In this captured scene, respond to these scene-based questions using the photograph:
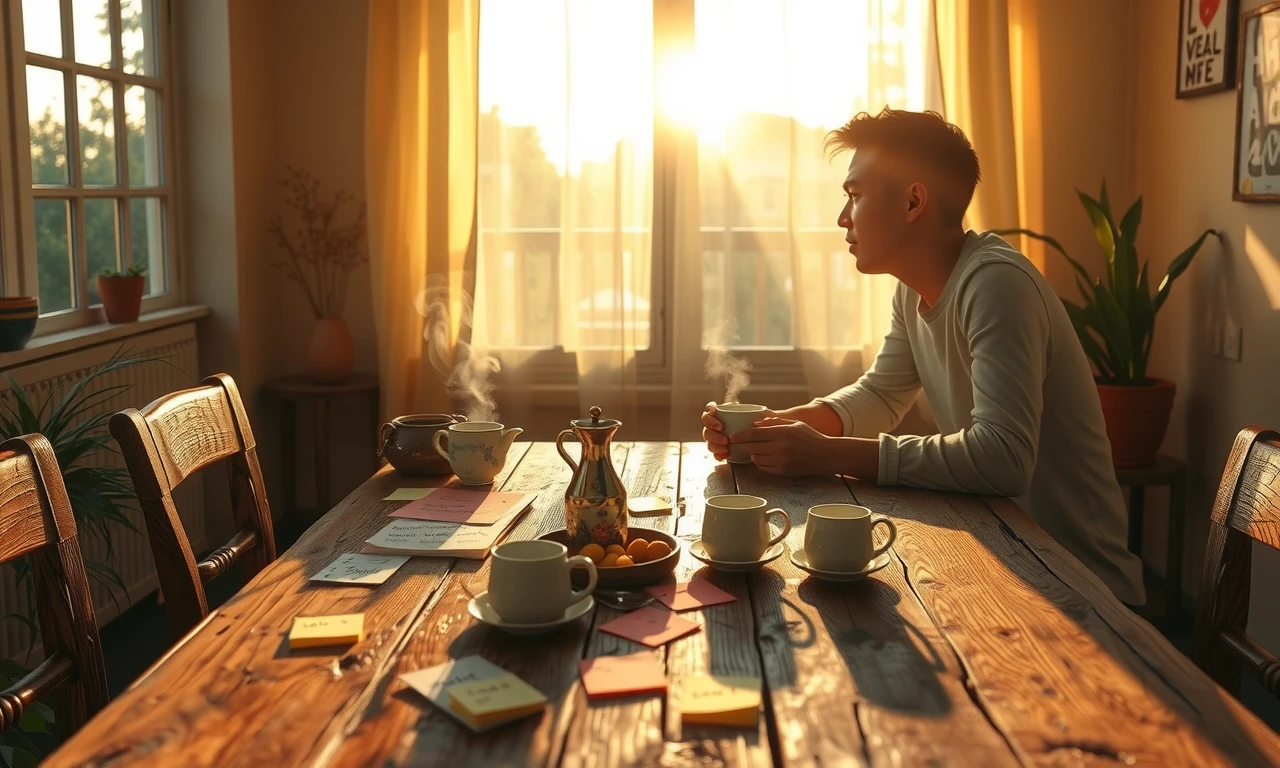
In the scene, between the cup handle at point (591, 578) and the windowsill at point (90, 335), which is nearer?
the cup handle at point (591, 578)

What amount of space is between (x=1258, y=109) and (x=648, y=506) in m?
2.02

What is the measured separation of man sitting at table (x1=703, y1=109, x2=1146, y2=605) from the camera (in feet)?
6.12

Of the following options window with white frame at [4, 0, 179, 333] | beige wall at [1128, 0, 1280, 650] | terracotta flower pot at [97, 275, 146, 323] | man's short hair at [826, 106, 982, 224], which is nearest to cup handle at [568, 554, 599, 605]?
man's short hair at [826, 106, 982, 224]

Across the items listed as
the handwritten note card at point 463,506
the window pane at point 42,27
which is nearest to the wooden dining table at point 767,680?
the handwritten note card at point 463,506

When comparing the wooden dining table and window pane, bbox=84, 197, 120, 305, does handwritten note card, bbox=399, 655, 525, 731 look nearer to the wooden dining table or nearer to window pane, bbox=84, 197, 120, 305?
the wooden dining table

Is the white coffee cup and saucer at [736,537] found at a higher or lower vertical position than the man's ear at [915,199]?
lower

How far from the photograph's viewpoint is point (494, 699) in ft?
3.33

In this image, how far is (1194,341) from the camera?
332 centimetres

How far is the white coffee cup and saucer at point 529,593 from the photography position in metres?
1.17

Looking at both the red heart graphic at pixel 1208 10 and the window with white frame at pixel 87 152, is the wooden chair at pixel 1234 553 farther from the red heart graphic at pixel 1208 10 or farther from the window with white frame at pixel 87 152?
the window with white frame at pixel 87 152

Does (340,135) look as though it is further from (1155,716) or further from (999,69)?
(1155,716)

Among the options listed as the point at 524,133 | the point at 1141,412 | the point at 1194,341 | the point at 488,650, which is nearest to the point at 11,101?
the point at 524,133

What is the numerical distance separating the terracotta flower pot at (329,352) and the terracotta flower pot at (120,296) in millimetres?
606

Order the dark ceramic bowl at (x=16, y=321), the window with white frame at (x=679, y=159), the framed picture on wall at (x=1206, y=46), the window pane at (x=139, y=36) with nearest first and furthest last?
the dark ceramic bowl at (x=16, y=321) < the framed picture on wall at (x=1206, y=46) < the window pane at (x=139, y=36) < the window with white frame at (x=679, y=159)
